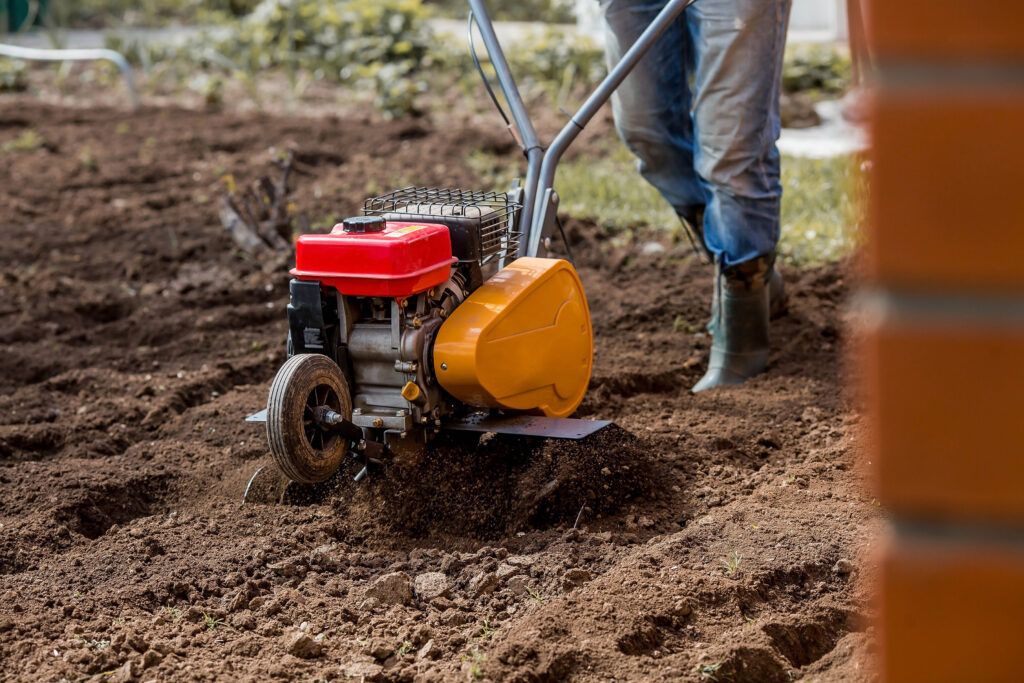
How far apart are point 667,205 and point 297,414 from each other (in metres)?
3.49

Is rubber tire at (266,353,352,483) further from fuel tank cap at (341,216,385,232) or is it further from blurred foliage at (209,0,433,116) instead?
blurred foliage at (209,0,433,116)

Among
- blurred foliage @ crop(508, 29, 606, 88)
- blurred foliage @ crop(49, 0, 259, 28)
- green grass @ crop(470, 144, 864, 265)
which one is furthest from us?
blurred foliage @ crop(49, 0, 259, 28)

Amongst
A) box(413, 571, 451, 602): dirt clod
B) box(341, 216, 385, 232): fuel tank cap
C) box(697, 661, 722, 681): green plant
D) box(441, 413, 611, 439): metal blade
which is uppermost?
box(341, 216, 385, 232): fuel tank cap

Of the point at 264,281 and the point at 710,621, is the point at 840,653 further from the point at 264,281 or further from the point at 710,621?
the point at 264,281

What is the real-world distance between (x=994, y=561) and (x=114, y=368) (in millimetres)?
3770

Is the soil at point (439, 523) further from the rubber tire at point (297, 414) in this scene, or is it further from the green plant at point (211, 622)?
the rubber tire at point (297, 414)

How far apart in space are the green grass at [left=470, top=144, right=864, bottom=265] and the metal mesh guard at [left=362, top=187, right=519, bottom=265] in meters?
2.11

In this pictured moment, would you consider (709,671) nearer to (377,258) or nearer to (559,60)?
(377,258)

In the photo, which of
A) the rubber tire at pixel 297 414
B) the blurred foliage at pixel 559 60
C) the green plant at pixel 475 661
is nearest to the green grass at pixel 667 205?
the blurred foliage at pixel 559 60

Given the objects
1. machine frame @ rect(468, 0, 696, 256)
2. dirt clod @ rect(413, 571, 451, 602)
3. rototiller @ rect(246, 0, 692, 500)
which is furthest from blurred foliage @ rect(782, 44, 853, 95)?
dirt clod @ rect(413, 571, 451, 602)

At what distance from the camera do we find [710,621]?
7.66ft

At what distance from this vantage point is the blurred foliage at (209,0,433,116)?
29.5 ft

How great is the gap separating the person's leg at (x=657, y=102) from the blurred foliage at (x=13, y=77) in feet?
22.7

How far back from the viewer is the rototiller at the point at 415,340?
2680 mm
